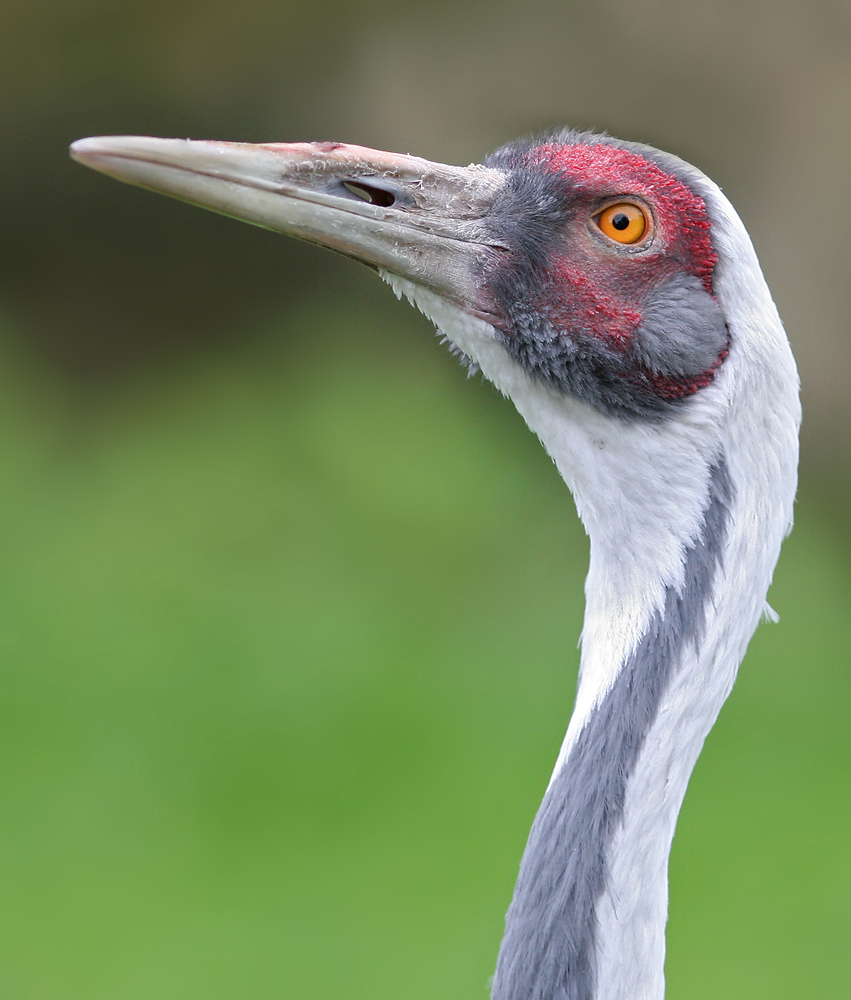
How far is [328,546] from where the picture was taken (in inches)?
249

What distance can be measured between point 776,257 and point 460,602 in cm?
242

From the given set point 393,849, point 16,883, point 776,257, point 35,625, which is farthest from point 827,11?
point 16,883

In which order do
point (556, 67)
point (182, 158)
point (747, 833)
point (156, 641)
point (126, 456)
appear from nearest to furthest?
point (182, 158) < point (747, 833) < point (156, 641) < point (556, 67) < point (126, 456)

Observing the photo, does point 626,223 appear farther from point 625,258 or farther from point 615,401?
point 615,401

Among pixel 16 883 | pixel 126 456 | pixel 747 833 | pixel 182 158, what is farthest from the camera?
pixel 126 456

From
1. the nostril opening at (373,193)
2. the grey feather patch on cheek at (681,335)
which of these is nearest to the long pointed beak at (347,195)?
the nostril opening at (373,193)

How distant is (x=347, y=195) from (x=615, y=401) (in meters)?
0.52

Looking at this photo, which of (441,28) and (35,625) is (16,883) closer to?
(35,625)

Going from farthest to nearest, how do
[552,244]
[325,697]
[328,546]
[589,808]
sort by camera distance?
[328,546] → [325,697] → [552,244] → [589,808]

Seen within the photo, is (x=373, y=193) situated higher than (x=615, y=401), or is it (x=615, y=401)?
(x=373, y=193)

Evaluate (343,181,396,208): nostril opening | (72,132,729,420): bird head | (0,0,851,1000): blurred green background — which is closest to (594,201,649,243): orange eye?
(72,132,729,420): bird head

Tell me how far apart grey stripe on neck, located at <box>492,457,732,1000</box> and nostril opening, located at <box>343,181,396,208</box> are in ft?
2.15

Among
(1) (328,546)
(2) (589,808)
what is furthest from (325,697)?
(2) (589,808)

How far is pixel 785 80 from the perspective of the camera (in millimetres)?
6203
